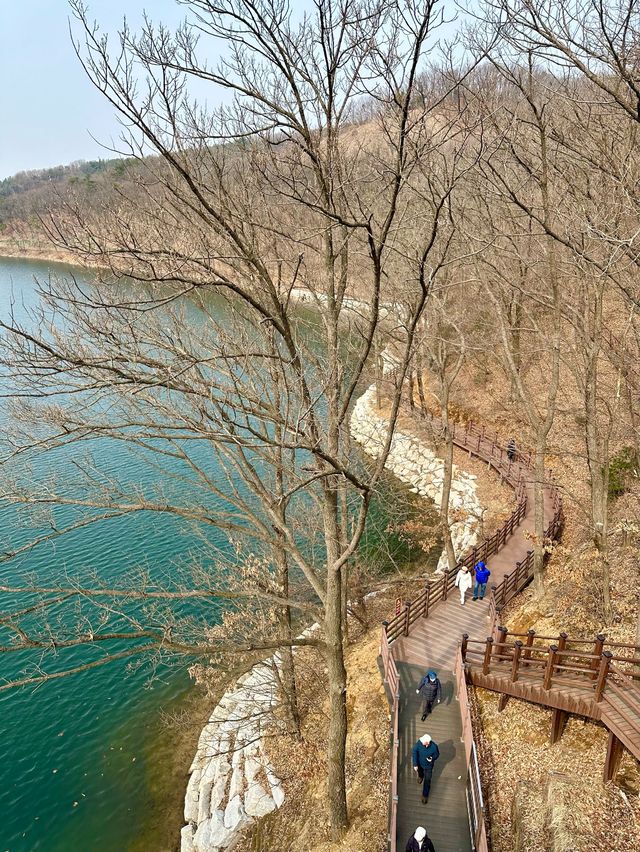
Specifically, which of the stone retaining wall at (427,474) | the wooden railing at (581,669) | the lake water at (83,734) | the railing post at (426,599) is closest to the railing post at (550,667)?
the wooden railing at (581,669)

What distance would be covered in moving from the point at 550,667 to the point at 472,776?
2.20 meters

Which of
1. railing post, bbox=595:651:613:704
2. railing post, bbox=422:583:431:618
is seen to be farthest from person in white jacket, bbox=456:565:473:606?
railing post, bbox=595:651:613:704

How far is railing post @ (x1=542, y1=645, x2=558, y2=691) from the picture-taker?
8.98m

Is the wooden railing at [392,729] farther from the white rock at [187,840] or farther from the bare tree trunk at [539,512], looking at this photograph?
the white rock at [187,840]

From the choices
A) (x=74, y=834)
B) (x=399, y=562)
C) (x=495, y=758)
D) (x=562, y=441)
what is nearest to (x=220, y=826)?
(x=74, y=834)

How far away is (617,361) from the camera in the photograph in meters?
12.2

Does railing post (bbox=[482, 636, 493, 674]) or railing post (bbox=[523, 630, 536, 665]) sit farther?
railing post (bbox=[482, 636, 493, 674])

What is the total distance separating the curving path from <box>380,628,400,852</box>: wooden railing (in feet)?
0.21

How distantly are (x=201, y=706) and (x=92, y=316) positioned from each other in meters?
12.0

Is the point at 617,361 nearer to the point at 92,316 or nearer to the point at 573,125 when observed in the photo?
the point at 573,125

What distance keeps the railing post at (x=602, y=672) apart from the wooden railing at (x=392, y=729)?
11.5 ft

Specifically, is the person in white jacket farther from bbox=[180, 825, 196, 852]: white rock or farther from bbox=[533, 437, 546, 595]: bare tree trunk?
bbox=[180, 825, 196, 852]: white rock

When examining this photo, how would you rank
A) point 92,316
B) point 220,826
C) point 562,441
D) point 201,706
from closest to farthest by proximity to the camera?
point 92,316 → point 220,826 → point 201,706 → point 562,441

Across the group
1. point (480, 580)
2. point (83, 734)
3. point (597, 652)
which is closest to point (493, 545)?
point (480, 580)
